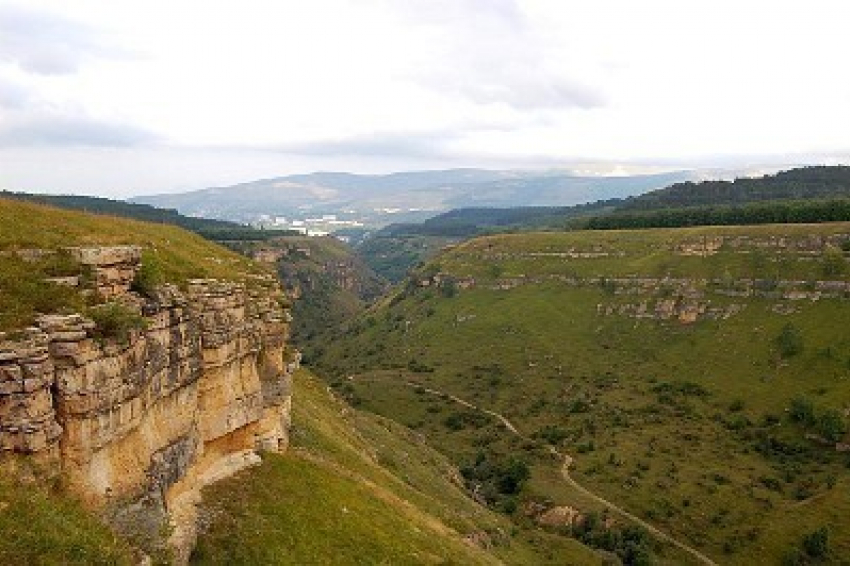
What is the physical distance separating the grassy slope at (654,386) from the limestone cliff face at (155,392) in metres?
64.5

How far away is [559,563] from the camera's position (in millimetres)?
72750

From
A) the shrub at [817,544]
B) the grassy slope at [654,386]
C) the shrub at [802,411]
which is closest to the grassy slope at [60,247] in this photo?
the grassy slope at [654,386]

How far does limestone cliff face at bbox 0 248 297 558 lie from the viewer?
2569 cm

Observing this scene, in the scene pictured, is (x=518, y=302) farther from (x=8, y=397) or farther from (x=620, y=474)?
(x=8, y=397)

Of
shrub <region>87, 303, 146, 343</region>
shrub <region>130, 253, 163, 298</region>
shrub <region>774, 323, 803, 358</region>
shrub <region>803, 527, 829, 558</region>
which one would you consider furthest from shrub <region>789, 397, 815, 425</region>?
shrub <region>87, 303, 146, 343</region>

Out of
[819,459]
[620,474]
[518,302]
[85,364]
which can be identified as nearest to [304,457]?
[85,364]

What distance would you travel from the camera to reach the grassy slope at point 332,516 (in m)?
35.6

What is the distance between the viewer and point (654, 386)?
140000 millimetres

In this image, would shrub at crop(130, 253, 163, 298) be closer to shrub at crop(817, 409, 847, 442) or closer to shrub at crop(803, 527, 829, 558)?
shrub at crop(803, 527, 829, 558)

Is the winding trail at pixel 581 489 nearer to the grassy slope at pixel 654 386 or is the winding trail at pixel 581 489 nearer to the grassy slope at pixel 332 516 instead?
the grassy slope at pixel 654 386

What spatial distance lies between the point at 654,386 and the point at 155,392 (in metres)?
121

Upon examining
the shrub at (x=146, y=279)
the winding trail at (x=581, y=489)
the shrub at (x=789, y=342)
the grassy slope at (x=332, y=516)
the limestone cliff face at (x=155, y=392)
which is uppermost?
the shrub at (x=146, y=279)

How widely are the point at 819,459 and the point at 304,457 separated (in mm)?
91803

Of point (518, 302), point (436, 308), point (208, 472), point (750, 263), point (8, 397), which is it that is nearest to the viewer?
point (8, 397)
